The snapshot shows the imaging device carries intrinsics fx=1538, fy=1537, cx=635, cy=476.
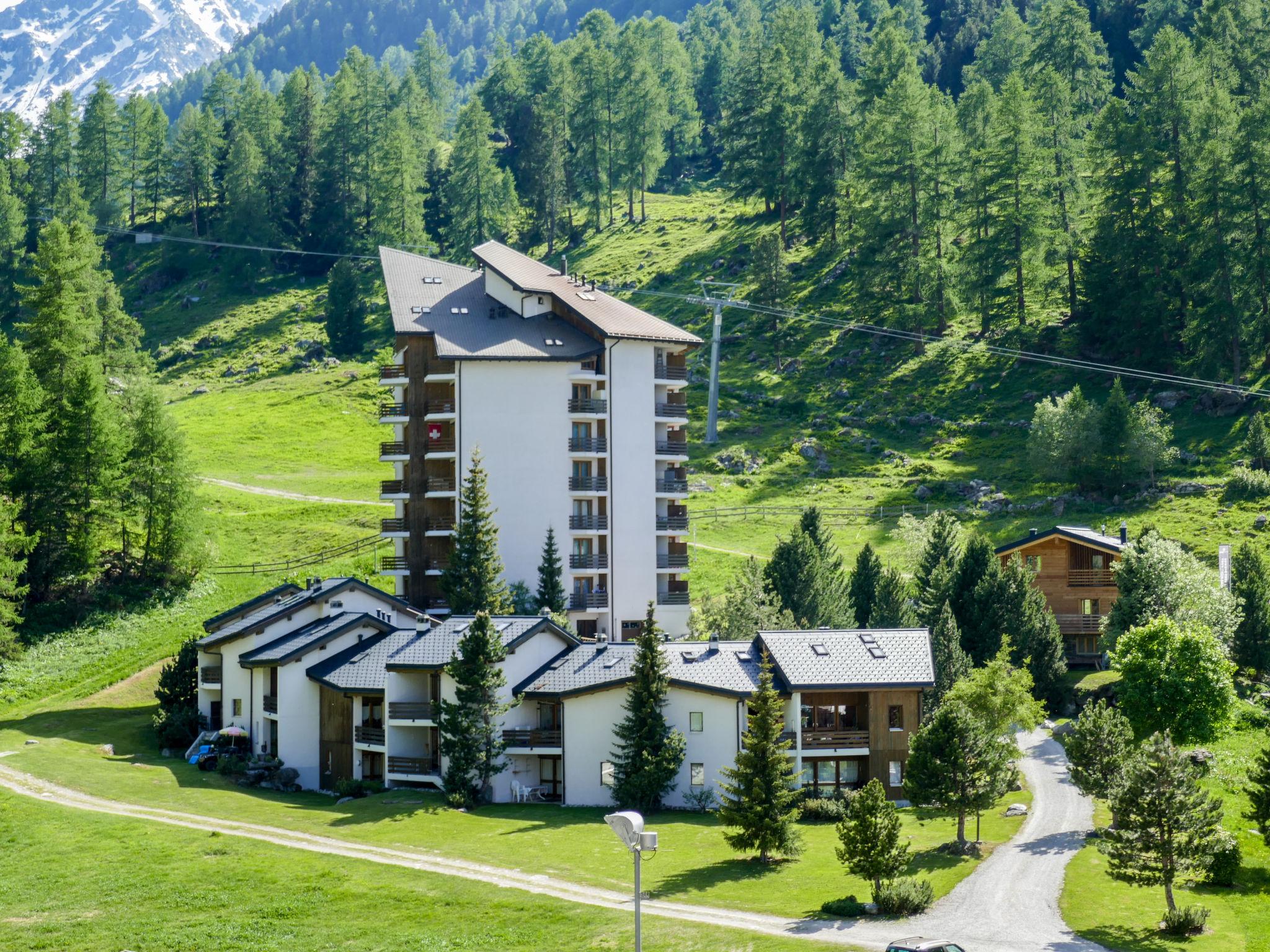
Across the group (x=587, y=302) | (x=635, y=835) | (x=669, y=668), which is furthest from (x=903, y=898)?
(x=587, y=302)

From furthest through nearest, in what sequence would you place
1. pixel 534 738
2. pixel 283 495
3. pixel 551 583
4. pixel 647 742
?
pixel 283 495 < pixel 551 583 < pixel 534 738 < pixel 647 742

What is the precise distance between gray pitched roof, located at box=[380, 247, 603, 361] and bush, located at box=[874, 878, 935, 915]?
44985 millimetres

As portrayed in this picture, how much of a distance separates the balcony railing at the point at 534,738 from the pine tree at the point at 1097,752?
21.9 m

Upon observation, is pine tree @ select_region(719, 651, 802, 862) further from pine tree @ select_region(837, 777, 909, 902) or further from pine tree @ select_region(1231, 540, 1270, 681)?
pine tree @ select_region(1231, 540, 1270, 681)

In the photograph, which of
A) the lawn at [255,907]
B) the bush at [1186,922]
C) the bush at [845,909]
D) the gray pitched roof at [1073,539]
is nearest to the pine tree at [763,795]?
the bush at [845,909]

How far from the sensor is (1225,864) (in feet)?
174

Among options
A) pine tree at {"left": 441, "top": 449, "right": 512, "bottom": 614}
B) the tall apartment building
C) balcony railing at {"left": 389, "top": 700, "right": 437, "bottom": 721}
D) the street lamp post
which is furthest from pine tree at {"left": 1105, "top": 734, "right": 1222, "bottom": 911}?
the tall apartment building

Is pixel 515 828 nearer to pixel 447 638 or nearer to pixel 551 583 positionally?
pixel 447 638

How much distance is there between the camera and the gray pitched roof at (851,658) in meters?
67.6

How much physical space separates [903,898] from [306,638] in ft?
119

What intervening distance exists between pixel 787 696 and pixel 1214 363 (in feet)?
208

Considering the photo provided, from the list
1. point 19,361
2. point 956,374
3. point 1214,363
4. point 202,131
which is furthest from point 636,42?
point 19,361

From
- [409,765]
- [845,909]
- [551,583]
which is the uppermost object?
[551,583]

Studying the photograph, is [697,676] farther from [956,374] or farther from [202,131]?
[202,131]
